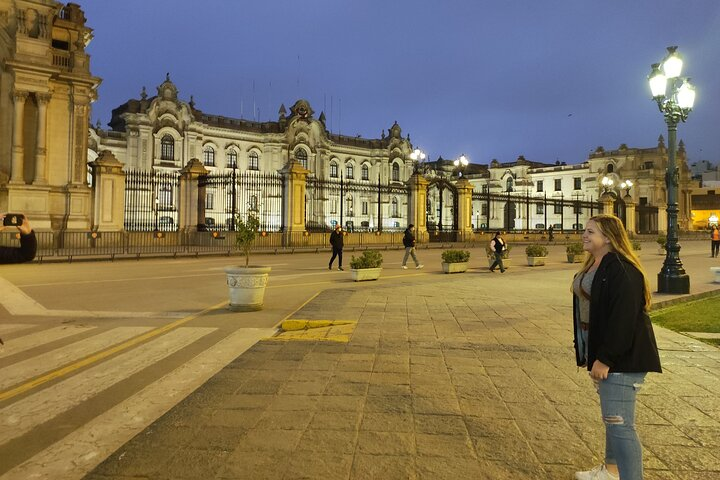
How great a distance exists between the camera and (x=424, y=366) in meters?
6.02

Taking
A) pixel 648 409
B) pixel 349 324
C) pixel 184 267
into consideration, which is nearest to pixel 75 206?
pixel 184 267

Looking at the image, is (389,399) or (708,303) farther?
(708,303)

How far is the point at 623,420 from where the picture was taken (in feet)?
9.86

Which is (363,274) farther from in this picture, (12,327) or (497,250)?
(12,327)

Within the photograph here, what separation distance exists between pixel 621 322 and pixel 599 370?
1.02 feet

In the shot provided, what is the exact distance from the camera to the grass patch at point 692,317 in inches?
351

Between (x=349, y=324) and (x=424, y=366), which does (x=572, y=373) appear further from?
(x=349, y=324)

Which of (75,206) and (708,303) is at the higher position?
(75,206)

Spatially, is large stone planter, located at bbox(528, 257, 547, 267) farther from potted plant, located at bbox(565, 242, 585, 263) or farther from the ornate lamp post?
the ornate lamp post

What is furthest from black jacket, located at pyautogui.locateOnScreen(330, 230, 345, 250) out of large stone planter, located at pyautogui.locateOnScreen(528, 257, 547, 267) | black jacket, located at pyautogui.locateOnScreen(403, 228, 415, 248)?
large stone planter, located at pyautogui.locateOnScreen(528, 257, 547, 267)

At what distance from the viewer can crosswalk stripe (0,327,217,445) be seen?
438 cm

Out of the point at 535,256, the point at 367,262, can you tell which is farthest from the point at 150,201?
the point at 367,262

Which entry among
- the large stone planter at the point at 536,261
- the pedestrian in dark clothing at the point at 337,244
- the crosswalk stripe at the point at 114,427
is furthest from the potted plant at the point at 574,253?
the crosswalk stripe at the point at 114,427

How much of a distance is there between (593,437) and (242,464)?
2646 millimetres
